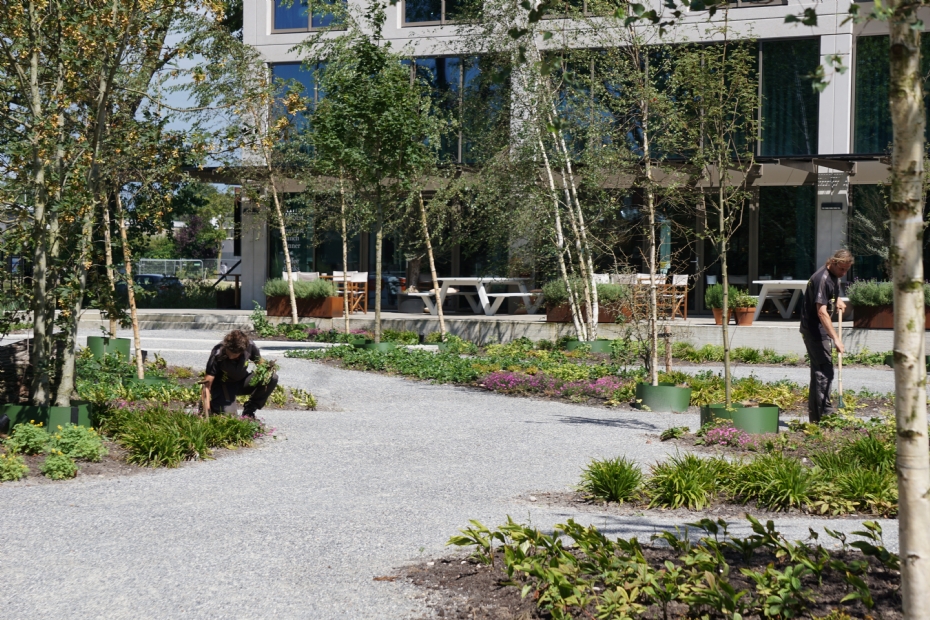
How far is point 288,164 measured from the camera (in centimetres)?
2025

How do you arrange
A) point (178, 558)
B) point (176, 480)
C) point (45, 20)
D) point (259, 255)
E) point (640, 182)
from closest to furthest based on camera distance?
point (178, 558) → point (176, 480) → point (45, 20) → point (640, 182) → point (259, 255)

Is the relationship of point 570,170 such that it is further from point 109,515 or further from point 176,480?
point 109,515

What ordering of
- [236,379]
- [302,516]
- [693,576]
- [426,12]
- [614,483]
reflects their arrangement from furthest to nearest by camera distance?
[426,12], [236,379], [614,483], [302,516], [693,576]

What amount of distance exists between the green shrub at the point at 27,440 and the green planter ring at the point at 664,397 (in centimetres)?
575

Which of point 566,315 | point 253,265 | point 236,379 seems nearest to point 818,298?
point 236,379

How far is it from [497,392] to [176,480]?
5531mm

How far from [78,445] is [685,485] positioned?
166 inches

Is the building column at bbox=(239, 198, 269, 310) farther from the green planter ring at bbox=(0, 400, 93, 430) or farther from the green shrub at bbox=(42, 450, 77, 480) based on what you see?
the green shrub at bbox=(42, 450, 77, 480)

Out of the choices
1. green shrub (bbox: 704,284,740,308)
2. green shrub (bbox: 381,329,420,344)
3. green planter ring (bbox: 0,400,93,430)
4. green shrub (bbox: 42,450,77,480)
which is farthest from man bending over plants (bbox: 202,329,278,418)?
green shrub (bbox: 704,284,740,308)

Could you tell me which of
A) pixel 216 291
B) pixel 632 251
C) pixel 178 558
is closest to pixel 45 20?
pixel 178 558

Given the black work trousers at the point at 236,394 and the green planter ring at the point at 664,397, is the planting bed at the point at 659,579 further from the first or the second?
the green planter ring at the point at 664,397

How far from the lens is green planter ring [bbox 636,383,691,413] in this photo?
10.3 m

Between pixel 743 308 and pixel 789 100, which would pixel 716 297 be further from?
pixel 789 100

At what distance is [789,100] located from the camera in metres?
20.7
